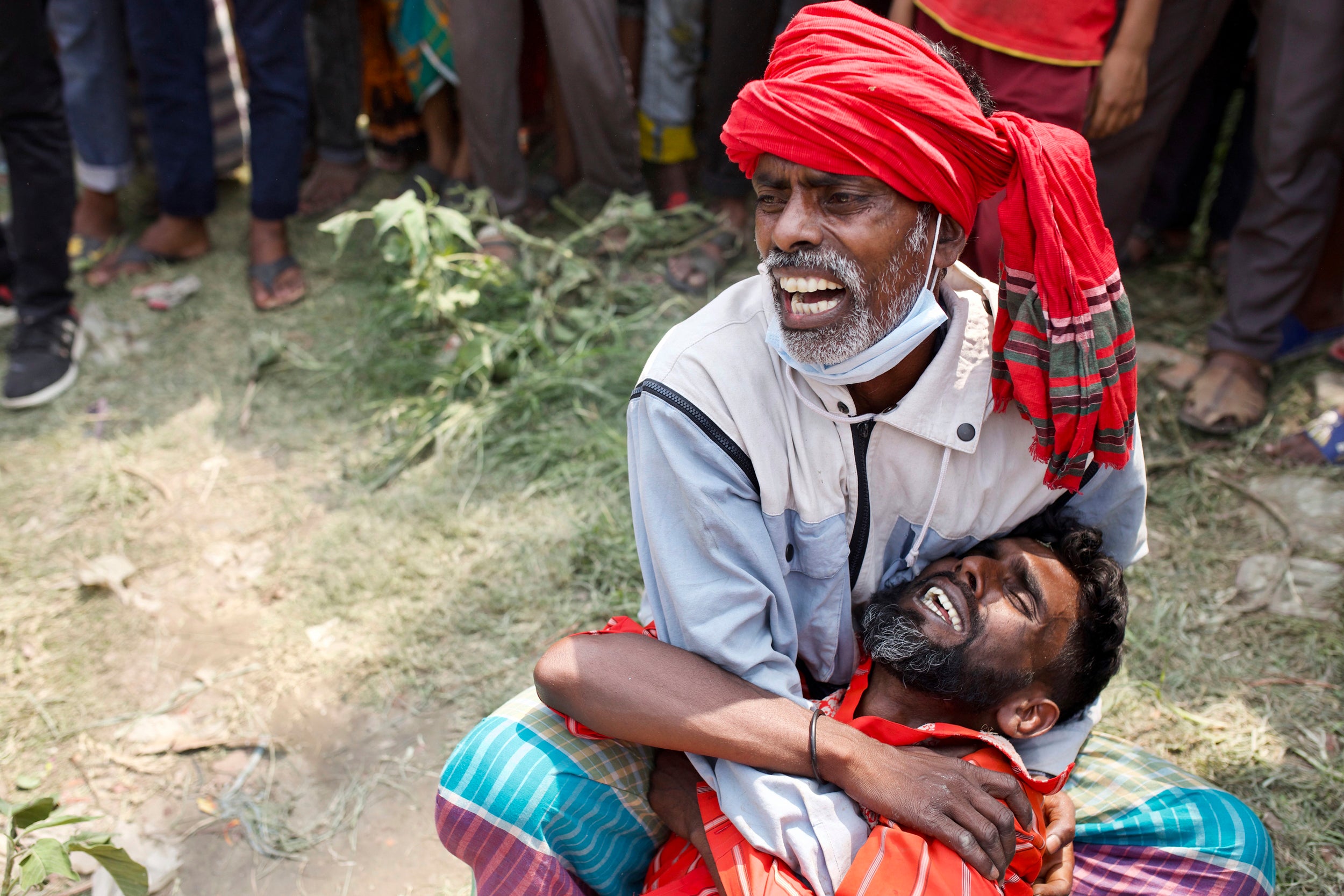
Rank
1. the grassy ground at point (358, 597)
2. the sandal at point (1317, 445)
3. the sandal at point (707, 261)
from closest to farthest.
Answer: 1. the grassy ground at point (358, 597)
2. the sandal at point (1317, 445)
3. the sandal at point (707, 261)

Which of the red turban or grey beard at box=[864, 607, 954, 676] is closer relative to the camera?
the red turban

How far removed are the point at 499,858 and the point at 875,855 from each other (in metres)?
0.69

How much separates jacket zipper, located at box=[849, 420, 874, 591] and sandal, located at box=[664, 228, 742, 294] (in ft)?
7.68

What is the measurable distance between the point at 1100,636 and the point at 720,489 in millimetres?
854

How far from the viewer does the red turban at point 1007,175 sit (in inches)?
65.6

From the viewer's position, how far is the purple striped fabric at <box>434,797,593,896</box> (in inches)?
70.4

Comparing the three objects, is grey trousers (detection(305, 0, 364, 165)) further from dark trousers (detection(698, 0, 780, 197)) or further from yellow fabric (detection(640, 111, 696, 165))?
dark trousers (detection(698, 0, 780, 197))

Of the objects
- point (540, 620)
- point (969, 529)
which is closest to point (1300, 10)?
point (969, 529)

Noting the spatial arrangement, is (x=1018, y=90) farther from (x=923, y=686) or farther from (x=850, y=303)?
(x=923, y=686)

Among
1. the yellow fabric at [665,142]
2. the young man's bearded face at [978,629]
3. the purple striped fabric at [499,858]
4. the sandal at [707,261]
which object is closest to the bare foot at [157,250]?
the yellow fabric at [665,142]

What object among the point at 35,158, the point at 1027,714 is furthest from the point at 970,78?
the point at 35,158

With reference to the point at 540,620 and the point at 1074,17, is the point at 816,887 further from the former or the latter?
the point at 1074,17

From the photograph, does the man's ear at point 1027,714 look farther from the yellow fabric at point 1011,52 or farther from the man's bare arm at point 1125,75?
the man's bare arm at point 1125,75

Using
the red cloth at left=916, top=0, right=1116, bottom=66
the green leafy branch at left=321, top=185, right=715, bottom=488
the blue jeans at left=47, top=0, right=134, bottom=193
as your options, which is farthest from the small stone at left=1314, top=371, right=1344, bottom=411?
the blue jeans at left=47, top=0, right=134, bottom=193
